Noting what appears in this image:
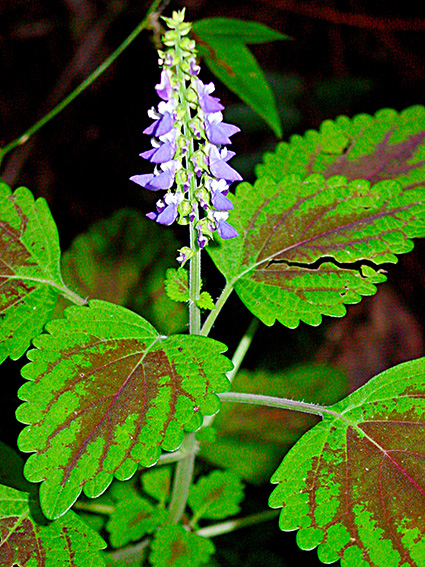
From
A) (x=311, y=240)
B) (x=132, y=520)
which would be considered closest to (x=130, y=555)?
(x=132, y=520)

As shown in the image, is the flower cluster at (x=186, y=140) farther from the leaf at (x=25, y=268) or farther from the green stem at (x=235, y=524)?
the green stem at (x=235, y=524)

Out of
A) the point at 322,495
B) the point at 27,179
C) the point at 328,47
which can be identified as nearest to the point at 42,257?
the point at 322,495

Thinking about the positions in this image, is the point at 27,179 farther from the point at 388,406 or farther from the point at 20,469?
the point at 388,406

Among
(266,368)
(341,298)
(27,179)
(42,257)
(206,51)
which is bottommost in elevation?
(266,368)

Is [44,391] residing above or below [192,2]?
below

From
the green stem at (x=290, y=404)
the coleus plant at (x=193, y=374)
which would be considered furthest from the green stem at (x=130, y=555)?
the green stem at (x=290, y=404)

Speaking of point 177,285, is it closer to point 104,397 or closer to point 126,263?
point 104,397
